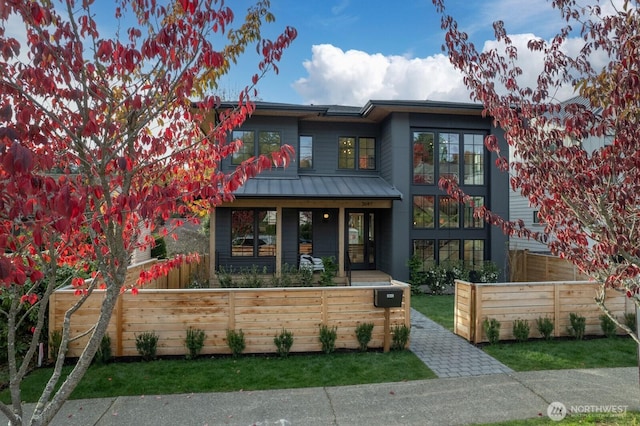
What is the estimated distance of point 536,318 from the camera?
683 cm

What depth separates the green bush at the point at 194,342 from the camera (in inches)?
226

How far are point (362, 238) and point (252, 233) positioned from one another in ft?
13.8

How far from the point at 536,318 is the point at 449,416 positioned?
381 cm

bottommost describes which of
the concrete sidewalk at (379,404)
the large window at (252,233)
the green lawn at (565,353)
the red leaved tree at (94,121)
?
the green lawn at (565,353)

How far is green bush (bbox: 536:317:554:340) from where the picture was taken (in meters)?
6.69

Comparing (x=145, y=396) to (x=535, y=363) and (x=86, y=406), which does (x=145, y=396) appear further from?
(x=535, y=363)

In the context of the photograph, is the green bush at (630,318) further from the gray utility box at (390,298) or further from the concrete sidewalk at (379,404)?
the gray utility box at (390,298)

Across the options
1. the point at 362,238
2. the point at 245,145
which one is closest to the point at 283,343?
the point at 245,145

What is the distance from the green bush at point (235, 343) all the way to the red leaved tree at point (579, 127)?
3904 mm

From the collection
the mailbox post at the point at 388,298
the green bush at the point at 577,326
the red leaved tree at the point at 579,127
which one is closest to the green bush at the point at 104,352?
the mailbox post at the point at 388,298

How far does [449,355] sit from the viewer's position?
6043 mm

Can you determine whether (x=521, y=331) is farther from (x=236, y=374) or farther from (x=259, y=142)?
(x=259, y=142)

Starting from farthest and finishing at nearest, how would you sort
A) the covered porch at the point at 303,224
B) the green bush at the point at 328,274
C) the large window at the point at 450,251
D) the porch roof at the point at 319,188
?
the large window at the point at 450,251 → the covered porch at the point at 303,224 → the porch roof at the point at 319,188 → the green bush at the point at 328,274

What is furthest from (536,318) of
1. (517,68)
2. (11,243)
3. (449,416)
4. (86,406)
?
(11,243)
